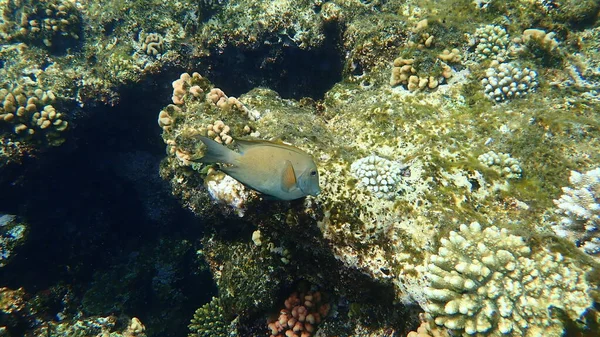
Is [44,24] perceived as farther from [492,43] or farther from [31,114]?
[492,43]

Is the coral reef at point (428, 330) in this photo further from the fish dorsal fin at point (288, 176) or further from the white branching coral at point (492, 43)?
the white branching coral at point (492, 43)

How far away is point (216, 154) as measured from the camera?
249 centimetres

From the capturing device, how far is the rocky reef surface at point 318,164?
3301 millimetres

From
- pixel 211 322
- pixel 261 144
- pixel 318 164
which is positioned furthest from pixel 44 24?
pixel 261 144

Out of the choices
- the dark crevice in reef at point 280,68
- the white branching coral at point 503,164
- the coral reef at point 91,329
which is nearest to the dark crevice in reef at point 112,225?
the coral reef at point 91,329

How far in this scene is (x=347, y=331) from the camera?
4.16 metres

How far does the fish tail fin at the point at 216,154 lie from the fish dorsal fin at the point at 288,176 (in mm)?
431

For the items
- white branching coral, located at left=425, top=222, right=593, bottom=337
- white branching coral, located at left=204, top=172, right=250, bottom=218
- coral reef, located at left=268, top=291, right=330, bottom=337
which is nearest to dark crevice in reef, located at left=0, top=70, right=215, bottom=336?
coral reef, located at left=268, top=291, right=330, bottom=337

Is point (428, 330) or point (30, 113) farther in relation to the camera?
point (30, 113)

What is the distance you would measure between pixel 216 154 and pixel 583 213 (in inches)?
158

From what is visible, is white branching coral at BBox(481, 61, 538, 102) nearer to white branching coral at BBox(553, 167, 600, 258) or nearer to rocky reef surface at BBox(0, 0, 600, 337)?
rocky reef surface at BBox(0, 0, 600, 337)

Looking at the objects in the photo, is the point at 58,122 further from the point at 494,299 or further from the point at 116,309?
the point at 494,299

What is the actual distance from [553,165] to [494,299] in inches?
80.8

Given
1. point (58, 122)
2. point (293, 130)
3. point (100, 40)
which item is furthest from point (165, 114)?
point (100, 40)
